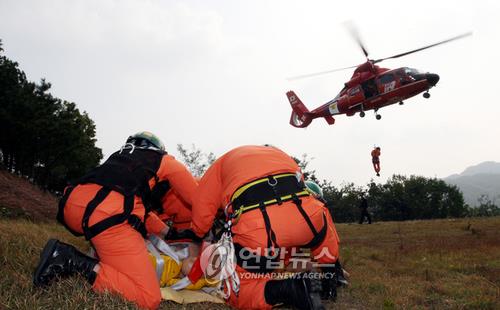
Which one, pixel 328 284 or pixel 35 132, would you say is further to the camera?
pixel 35 132

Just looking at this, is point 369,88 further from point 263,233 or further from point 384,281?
point 263,233

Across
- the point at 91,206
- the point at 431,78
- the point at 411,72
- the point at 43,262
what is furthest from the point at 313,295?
the point at 431,78

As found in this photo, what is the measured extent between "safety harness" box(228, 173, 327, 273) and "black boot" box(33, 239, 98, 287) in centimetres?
138

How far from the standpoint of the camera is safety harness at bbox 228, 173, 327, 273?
11.8 feet

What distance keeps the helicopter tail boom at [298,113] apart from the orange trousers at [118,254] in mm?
27116

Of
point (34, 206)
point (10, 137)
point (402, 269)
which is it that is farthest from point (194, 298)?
point (10, 137)

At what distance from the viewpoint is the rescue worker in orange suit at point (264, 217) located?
350 cm

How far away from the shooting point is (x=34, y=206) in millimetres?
18016

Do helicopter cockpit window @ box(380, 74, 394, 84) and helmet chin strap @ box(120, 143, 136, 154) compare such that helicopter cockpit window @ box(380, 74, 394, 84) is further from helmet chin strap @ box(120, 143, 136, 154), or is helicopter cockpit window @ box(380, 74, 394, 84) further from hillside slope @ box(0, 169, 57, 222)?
helmet chin strap @ box(120, 143, 136, 154)

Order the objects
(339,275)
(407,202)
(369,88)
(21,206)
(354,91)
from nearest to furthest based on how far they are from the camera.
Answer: (339,275) → (21,206) → (369,88) → (354,91) → (407,202)

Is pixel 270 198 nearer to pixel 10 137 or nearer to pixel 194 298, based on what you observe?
pixel 194 298

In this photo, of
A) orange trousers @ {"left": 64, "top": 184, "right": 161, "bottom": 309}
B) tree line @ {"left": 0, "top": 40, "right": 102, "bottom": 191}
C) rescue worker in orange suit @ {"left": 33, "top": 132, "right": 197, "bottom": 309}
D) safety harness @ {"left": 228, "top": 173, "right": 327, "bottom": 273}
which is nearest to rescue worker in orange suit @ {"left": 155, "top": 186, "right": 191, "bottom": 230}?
rescue worker in orange suit @ {"left": 33, "top": 132, "right": 197, "bottom": 309}

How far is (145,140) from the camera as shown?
Answer: 4539 millimetres

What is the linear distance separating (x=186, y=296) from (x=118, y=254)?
2.87 feet
